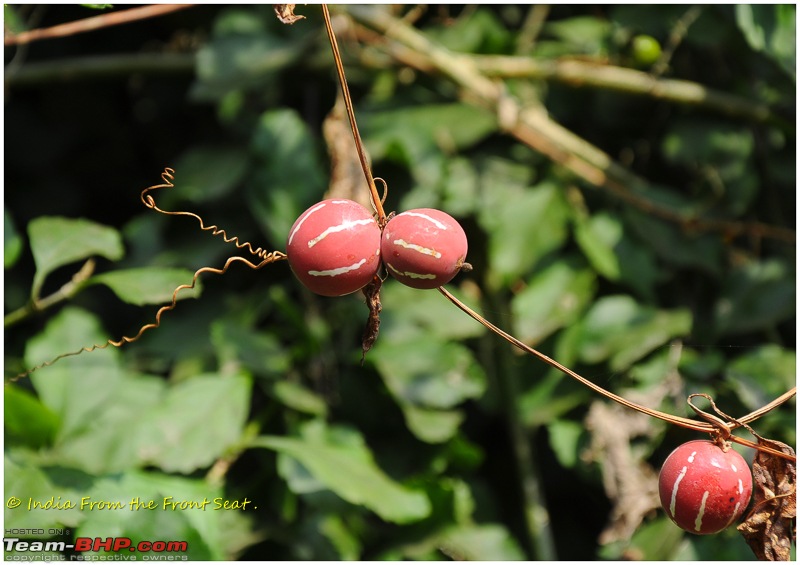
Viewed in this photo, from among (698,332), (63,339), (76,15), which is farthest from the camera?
(76,15)

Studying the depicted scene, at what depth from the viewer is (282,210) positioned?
99cm

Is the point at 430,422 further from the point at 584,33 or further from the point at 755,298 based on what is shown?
the point at 584,33

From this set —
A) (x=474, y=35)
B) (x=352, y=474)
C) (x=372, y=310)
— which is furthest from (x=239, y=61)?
(x=372, y=310)

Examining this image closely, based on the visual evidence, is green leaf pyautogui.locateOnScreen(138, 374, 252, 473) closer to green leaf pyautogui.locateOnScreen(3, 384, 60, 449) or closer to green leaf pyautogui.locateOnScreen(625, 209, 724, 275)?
green leaf pyautogui.locateOnScreen(3, 384, 60, 449)

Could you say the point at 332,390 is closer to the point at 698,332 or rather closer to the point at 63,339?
the point at 63,339

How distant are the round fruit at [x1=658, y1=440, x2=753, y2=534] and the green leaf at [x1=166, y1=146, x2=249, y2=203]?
2.16 ft

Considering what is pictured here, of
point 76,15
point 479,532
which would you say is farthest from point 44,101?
point 479,532

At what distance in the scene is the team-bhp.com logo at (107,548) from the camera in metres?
0.67

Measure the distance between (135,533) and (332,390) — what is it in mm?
362

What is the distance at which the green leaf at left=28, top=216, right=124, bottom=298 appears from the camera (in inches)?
32.4

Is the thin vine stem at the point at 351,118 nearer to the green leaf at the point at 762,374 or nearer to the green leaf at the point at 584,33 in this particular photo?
the green leaf at the point at 762,374

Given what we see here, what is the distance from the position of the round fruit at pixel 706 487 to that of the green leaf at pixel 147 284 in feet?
1.41

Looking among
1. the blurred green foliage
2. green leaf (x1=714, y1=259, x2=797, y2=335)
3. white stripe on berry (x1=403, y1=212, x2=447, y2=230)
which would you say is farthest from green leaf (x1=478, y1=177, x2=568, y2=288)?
white stripe on berry (x1=403, y1=212, x2=447, y2=230)

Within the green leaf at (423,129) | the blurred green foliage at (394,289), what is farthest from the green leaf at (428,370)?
the green leaf at (423,129)
